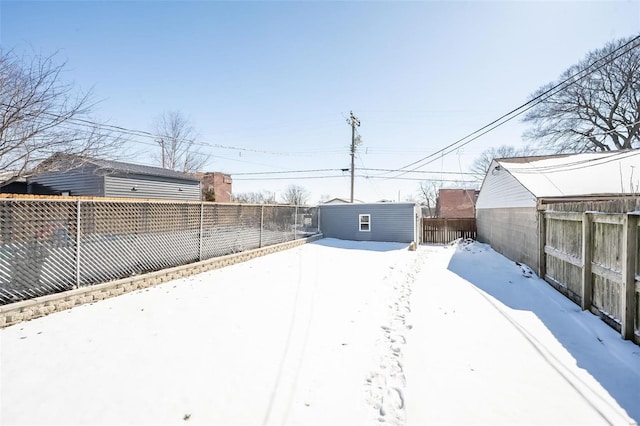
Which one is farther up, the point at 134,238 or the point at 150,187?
the point at 150,187

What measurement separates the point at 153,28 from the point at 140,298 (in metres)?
8.83

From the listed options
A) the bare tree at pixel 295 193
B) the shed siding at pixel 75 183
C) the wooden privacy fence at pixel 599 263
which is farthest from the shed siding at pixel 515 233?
the bare tree at pixel 295 193

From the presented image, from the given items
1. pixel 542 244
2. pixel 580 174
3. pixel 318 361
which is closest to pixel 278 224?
pixel 542 244

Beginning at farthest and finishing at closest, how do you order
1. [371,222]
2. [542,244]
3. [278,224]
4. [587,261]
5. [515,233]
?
[371,222]
[278,224]
[515,233]
[542,244]
[587,261]

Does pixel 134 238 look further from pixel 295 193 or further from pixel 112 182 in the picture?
pixel 295 193

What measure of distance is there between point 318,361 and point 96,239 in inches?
195

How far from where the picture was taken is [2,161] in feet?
19.0

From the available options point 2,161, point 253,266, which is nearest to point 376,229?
point 253,266

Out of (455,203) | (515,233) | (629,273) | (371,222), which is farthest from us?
(455,203)

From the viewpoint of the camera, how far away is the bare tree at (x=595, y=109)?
60.4 ft

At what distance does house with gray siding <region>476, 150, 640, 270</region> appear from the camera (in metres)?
8.38

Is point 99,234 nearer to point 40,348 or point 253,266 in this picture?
point 40,348

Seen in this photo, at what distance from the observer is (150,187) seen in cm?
1542

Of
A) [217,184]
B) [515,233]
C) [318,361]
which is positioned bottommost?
A: [318,361]
